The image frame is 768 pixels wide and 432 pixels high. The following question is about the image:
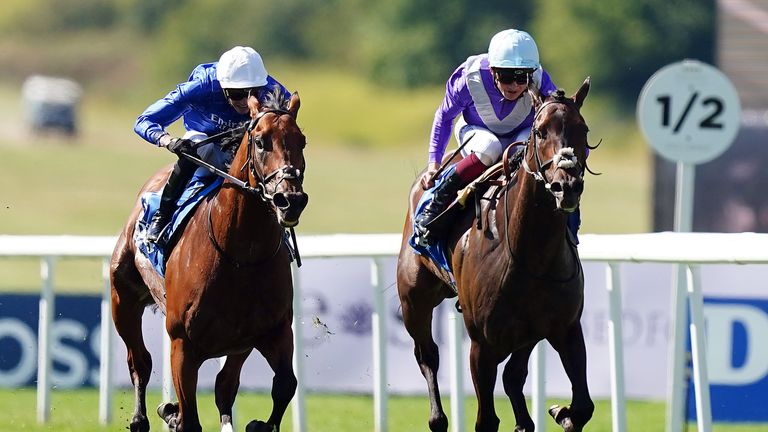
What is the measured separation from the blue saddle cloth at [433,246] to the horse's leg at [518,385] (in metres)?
0.46

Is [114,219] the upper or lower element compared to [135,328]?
upper

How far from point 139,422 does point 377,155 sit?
33631 millimetres

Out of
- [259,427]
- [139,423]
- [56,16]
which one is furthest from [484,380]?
[56,16]

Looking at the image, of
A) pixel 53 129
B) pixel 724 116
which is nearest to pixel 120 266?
pixel 724 116

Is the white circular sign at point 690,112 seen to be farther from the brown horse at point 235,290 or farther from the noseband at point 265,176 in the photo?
the noseband at point 265,176

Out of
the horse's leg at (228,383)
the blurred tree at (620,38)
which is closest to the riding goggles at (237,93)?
the horse's leg at (228,383)

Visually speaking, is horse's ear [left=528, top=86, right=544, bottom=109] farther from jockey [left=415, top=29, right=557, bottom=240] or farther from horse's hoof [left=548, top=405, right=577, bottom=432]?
→ horse's hoof [left=548, top=405, right=577, bottom=432]

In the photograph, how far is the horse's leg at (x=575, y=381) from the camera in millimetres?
6406

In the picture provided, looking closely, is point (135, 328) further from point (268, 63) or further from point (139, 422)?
point (268, 63)

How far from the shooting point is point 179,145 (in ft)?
22.6

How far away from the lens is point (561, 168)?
5.96m

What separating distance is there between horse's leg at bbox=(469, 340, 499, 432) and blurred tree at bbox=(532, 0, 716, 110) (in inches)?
1271

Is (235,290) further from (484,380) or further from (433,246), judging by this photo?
(433,246)

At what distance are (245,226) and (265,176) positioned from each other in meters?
0.52
